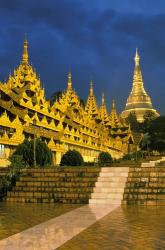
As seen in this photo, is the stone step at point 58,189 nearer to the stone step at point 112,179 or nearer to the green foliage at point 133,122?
the stone step at point 112,179

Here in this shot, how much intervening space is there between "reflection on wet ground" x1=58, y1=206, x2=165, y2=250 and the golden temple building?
20695 mm

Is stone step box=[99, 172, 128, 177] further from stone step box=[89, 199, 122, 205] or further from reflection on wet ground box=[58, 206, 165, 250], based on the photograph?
reflection on wet ground box=[58, 206, 165, 250]

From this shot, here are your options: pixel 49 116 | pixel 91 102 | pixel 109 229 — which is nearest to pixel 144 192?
pixel 109 229

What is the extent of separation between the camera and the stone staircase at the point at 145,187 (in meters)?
14.8

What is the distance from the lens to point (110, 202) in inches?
588

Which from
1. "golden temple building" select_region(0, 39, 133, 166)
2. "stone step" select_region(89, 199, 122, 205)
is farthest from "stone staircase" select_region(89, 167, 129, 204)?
"golden temple building" select_region(0, 39, 133, 166)

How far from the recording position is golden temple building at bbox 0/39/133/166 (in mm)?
34844

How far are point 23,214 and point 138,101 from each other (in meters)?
113

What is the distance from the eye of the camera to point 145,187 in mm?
15555

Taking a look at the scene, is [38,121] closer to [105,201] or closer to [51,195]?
[51,195]

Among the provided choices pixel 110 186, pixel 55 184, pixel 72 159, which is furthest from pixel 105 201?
pixel 72 159

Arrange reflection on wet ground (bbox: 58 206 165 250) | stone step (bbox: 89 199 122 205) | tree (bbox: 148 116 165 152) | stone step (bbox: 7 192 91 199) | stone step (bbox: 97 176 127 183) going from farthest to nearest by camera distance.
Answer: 1. tree (bbox: 148 116 165 152)
2. stone step (bbox: 97 176 127 183)
3. stone step (bbox: 7 192 91 199)
4. stone step (bbox: 89 199 122 205)
5. reflection on wet ground (bbox: 58 206 165 250)

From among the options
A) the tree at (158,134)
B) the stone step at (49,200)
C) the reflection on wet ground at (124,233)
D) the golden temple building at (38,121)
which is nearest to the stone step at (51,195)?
the stone step at (49,200)

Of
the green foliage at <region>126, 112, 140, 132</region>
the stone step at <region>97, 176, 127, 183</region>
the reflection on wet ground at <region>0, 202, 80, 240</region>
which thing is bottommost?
the reflection on wet ground at <region>0, 202, 80, 240</region>
